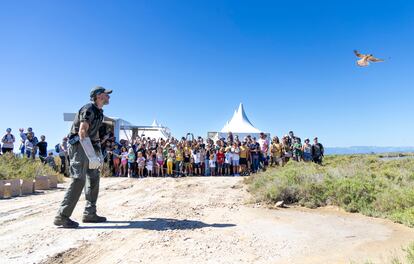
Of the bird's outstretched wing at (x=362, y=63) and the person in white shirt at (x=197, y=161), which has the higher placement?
the bird's outstretched wing at (x=362, y=63)

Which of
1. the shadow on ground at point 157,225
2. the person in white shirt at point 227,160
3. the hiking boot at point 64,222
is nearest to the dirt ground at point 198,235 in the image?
the shadow on ground at point 157,225

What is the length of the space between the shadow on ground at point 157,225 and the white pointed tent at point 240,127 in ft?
55.0

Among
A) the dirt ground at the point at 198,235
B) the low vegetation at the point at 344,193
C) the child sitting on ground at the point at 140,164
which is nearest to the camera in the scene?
the dirt ground at the point at 198,235

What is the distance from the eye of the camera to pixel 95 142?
5.20 m

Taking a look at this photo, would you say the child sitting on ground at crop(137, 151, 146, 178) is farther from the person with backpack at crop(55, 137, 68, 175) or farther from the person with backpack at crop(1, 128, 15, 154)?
the person with backpack at crop(1, 128, 15, 154)

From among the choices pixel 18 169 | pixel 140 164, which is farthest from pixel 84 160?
pixel 140 164

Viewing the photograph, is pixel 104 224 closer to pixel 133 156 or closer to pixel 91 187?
pixel 91 187

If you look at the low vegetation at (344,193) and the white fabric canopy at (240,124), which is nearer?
the low vegetation at (344,193)

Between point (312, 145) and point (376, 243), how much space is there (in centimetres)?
1221

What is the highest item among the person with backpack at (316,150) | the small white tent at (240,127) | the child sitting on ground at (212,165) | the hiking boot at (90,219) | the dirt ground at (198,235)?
the small white tent at (240,127)

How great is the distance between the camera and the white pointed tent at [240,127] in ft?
74.7

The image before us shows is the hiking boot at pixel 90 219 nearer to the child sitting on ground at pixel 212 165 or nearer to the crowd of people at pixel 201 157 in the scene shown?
the crowd of people at pixel 201 157

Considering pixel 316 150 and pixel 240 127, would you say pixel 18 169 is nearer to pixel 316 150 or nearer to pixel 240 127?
pixel 316 150

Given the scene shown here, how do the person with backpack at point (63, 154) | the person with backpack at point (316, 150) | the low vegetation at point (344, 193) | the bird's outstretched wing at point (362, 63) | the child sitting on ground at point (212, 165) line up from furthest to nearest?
1. the person with backpack at point (316, 150)
2. the person with backpack at point (63, 154)
3. the child sitting on ground at point (212, 165)
4. the bird's outstretched wing at point (362, 63)
5. the low vegetation at point (344, 193)
